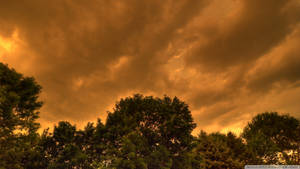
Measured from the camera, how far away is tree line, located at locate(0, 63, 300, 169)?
2769 centimetres

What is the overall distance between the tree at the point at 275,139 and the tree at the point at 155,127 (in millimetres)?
24850

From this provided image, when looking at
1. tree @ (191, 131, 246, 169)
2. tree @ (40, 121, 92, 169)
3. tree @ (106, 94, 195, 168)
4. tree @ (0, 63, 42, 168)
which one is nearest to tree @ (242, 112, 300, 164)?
tree @ (191, 131, 246, 169)

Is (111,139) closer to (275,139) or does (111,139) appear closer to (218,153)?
(218,153)

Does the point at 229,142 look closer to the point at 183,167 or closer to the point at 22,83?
the point at 183,167

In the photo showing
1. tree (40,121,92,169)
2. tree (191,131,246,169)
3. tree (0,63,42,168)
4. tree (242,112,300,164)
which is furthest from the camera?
tree (242,112,300,164)

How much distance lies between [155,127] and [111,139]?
804 cm

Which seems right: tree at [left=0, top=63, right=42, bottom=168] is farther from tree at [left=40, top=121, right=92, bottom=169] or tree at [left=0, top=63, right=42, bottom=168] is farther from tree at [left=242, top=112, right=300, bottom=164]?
tree at [left=242, top=112, right=300, bottom=164]

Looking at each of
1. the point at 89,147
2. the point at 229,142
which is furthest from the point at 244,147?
the point at 89,147

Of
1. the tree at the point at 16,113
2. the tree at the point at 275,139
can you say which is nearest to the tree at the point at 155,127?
the tree at the point at 16,113

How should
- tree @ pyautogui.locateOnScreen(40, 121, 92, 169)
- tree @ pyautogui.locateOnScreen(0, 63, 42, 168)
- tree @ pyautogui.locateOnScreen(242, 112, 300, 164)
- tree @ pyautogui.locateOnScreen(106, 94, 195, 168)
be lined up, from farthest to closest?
tree @ pyautogui.locateOnScreen(242, 112, 300, 164)
tree @ pyautogui.locateOnScreen(106, 94, 195, 168)
tree @ pyautogui.locateOnScreen(40, 121, 92, 169)
tree @ pyautogui.locateOnScreen(0, 63, 42, 168)

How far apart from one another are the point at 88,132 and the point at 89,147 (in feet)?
8.91

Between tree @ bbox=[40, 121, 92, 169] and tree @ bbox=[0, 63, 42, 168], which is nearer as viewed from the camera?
tree @ bbox=[0, 63, 42, 168]

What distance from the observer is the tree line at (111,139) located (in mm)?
27688

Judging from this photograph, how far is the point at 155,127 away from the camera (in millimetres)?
37906
